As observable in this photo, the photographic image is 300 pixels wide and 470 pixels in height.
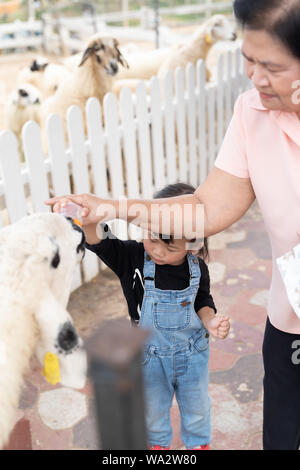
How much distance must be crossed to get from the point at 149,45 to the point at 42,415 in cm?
1560

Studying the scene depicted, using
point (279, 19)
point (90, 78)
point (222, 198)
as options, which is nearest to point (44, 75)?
point (90, 78)

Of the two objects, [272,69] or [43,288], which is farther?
[43,288]

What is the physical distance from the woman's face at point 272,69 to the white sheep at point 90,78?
3448mm

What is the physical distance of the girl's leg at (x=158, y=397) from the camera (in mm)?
1861

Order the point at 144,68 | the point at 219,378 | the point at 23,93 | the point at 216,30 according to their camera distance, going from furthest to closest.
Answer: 1. the point at 144,68
2. the point at 216,30
3. the point at 23,93
4. the point at 219,378

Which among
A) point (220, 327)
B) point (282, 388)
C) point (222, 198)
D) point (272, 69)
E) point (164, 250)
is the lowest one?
point (282, 388)

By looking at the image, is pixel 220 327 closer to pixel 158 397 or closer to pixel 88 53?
pixel 158 397

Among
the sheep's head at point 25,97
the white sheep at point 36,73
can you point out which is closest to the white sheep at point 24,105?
the sheep's head at point 25,97

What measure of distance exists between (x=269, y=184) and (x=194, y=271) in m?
0.57

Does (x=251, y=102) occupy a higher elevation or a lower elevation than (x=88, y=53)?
higher

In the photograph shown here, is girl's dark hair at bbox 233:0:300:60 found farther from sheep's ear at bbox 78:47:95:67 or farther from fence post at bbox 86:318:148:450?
sheep's ear at bbox 78:47:95:67

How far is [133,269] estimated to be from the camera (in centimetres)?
190

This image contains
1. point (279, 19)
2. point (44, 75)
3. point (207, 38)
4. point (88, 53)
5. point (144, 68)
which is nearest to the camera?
point (279, 19)

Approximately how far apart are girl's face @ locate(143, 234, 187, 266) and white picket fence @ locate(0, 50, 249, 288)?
1520 millimetres
